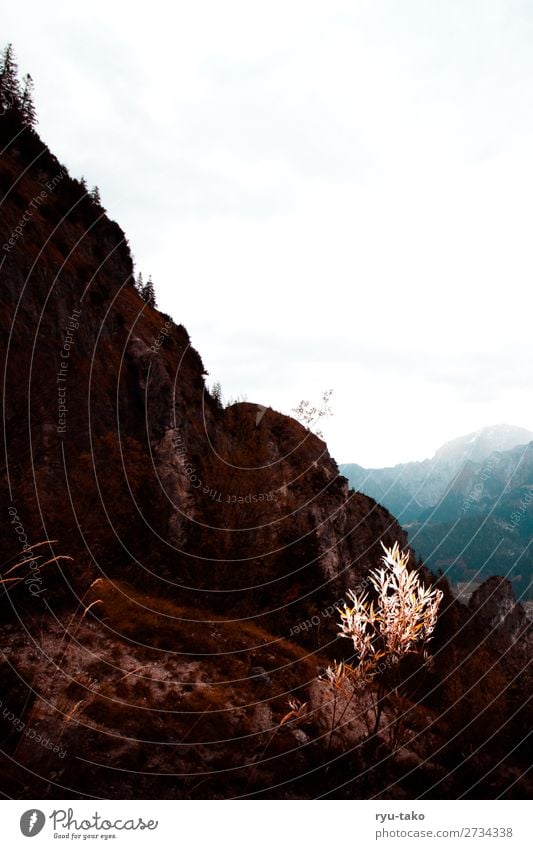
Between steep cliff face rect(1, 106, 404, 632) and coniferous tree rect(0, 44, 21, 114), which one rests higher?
coniferous tree rect(0, 44, 21, 114)

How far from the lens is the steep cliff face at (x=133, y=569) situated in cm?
686

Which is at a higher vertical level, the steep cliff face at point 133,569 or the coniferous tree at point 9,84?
the coniferous tree at point 9,84

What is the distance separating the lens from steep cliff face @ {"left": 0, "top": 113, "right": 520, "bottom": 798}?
686 cm

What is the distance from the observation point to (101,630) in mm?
10789

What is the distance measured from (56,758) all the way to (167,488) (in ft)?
47.8

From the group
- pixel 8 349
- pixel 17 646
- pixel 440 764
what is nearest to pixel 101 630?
pixel 17 646

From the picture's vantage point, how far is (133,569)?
14445 millimetres

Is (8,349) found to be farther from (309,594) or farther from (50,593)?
(309,594)

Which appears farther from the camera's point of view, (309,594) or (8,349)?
(309,594)

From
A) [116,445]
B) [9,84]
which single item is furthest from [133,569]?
[9,84]

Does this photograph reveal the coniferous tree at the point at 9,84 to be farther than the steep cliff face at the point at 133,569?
Yes

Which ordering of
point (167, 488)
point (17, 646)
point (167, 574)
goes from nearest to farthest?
point (17, 646)
point (167, 574)
point (167, 488)

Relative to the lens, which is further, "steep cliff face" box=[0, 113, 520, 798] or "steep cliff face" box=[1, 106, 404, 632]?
"steep cliff face" box=[1, 106, 404, 632]

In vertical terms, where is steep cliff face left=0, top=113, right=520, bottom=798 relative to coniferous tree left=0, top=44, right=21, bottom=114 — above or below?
below
